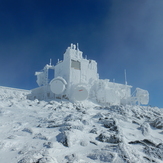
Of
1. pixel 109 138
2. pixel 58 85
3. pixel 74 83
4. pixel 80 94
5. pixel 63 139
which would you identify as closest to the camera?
pixel 63 139

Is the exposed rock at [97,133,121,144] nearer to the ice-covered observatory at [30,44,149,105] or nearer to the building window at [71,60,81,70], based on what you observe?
the ice-covered observatory at [30,44,149,105]

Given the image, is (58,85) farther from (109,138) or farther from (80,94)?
(109,138)

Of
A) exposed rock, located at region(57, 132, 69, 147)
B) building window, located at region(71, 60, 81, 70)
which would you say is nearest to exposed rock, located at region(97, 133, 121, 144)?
exposed rock, located at region(57, 132, 69, 147)

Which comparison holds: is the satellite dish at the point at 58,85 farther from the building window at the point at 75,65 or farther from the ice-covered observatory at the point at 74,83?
the building window at the point at 75,65

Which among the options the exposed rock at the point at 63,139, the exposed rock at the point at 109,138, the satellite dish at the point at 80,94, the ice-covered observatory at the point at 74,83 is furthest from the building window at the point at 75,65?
the exposed rock at the point at 63,139

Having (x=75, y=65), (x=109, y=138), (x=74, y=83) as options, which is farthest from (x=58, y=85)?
(x=109, y=138)

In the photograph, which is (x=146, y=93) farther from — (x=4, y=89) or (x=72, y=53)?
(x=4, y=89)

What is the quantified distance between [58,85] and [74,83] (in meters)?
3.36

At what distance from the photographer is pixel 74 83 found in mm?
26969

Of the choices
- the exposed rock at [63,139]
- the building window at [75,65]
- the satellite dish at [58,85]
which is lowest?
the exposed rock at [63,139]

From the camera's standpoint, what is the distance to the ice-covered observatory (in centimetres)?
2519

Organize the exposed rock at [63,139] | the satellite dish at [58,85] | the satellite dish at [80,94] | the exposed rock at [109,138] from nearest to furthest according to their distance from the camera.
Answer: the exposed rock at [63,139] → the exposed rock at [109,138] → the satellite dish at [80,94] → the satellite dish at [58,85]

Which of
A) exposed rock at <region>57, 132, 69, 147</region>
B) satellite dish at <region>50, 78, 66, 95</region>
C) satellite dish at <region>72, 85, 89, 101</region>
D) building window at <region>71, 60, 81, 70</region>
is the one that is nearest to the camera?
exposed rock at <region>57, 132, 69, 147</region>

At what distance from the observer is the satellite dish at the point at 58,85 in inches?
983
